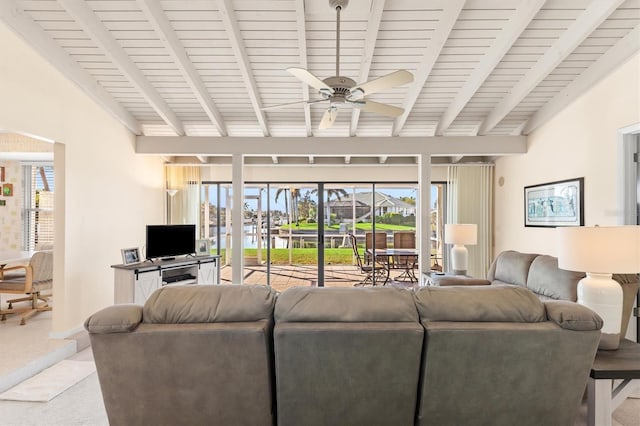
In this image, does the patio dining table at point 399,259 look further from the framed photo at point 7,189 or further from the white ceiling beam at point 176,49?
the framed photo at point 7,189

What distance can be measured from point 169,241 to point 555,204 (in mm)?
5319

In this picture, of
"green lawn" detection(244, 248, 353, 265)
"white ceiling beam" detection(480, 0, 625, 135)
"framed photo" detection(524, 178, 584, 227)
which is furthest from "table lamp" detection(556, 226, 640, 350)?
"green lawn" detection(244, 248, 353, 265)

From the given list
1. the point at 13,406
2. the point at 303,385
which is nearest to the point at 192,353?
the point at 303,385

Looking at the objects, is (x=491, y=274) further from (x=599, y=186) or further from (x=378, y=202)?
(x=378, y=202)

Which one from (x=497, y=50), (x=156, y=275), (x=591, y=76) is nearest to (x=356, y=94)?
(x=497, y=50)

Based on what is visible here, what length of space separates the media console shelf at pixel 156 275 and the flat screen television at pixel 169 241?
4.8 inches

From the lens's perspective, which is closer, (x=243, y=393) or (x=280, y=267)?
(x=243, y=393)

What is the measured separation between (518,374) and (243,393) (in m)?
1.34

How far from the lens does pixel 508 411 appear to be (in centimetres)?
177

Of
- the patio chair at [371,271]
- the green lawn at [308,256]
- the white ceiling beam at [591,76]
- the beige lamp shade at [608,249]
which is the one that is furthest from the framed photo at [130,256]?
the white ceiling beam at [591,76]

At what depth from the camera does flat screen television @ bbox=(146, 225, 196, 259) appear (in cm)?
488

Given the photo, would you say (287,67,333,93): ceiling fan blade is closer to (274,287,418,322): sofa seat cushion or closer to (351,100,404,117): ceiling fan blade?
(351,100,404,117): ceiling fan blade

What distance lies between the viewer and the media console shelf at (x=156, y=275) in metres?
4.33

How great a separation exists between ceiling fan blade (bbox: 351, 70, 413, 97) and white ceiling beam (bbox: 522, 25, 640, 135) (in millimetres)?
2453
